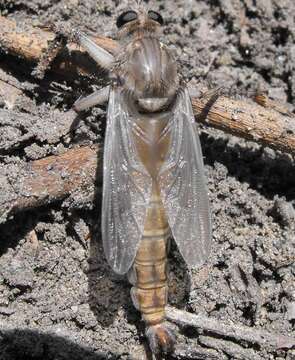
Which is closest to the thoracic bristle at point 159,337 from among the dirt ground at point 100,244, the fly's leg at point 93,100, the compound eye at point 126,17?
the dirt ground at point 100,244

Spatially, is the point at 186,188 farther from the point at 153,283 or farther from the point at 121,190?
the point at 153,283

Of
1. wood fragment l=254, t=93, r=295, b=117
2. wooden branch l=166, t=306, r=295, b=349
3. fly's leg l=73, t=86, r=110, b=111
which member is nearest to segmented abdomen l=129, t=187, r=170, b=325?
wooden branch l=166, t=306, r=295, b=349

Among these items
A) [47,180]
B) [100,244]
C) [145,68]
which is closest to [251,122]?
[145,68]

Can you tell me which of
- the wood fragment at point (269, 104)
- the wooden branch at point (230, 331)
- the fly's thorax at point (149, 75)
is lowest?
the wooden branch at point (230, 331)

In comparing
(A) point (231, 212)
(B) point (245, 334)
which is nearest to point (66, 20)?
(A) point (231, 212)

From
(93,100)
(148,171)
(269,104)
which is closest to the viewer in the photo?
(148,171)

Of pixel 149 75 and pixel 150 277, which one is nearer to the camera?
pixel 150 277

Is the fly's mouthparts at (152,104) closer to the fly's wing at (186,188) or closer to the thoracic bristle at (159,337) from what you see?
the fly's wing at (186,188)
